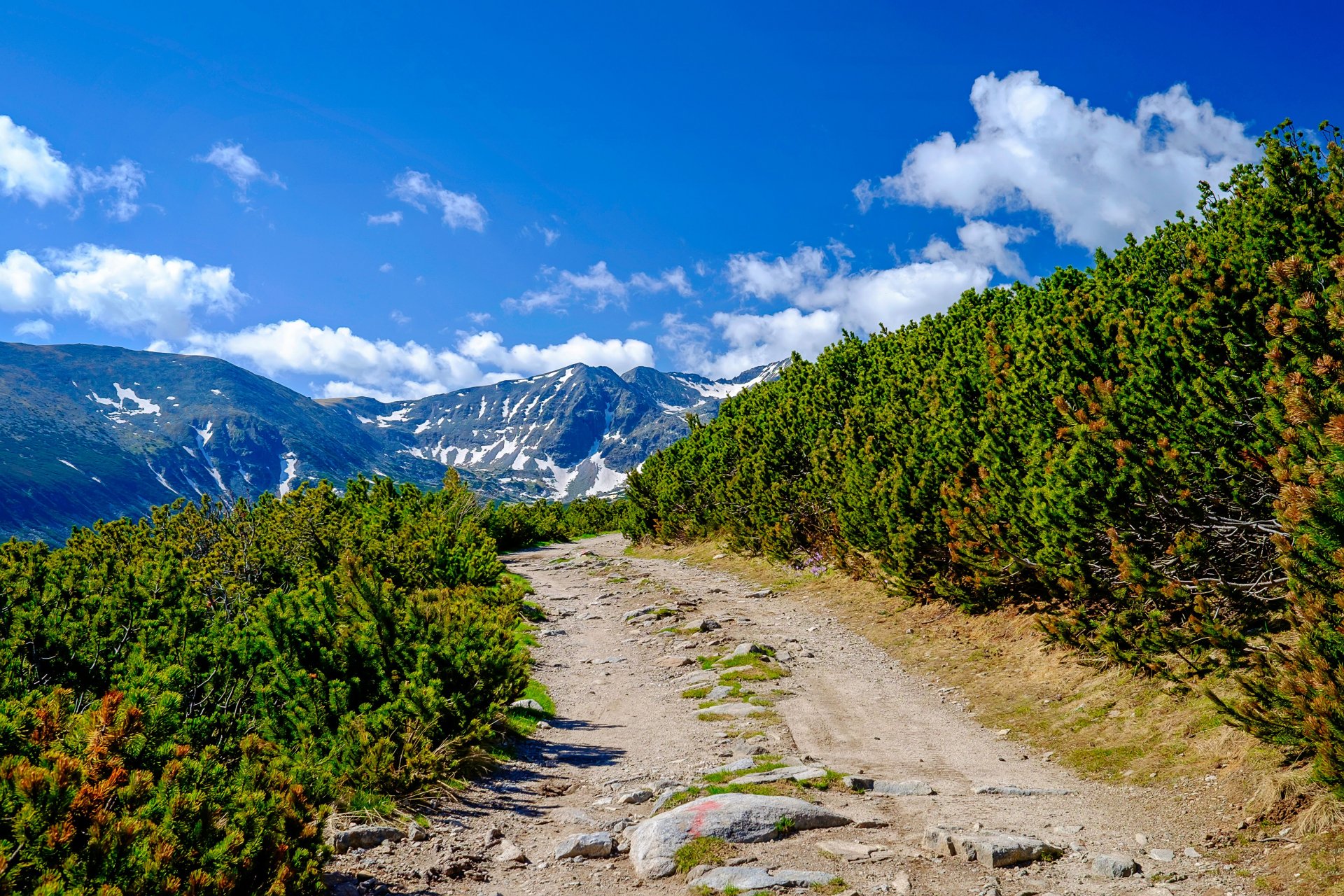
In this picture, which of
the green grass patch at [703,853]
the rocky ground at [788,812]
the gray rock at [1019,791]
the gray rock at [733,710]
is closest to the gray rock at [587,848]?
the rocky ground at [788,812]

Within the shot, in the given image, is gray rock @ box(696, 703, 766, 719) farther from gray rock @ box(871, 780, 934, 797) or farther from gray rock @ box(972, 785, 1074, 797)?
gray rock @ box(972, 785, 1074, 797)

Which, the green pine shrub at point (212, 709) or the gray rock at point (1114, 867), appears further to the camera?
the gray rock at point (1114, 867)

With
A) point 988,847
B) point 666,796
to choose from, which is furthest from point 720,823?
point 988,847

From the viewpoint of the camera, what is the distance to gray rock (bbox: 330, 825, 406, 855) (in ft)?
20.5

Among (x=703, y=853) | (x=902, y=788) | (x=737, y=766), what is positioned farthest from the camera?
(x=737, y=766)

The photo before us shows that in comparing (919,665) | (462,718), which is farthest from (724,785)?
(919,665)

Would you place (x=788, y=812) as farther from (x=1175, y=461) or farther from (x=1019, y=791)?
(x=1175, y=461)

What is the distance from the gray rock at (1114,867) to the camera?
226 inches

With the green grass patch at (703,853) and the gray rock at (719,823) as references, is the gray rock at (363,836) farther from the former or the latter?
the green grass patch at (703,853)

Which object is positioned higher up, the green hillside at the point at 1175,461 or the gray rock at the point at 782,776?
the green hillside at the point at 1175,461

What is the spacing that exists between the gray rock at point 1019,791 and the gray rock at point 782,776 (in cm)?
170

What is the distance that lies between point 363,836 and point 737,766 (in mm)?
4247

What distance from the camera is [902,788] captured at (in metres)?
8.08

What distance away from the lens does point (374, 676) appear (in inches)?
346
